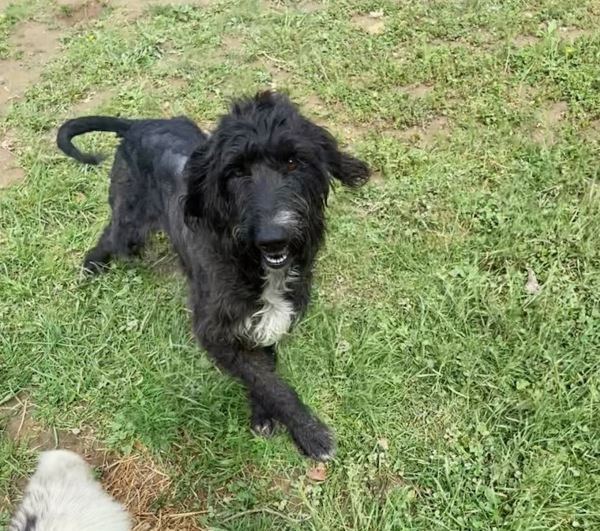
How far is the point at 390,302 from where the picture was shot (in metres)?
3.83

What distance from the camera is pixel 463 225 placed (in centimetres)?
417

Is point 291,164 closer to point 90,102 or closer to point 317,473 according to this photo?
point 317,473

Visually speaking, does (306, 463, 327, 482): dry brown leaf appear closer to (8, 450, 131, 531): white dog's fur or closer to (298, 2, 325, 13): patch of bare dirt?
(8, 450, 131, 531): white dog's fur

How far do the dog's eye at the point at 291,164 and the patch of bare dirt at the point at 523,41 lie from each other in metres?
3.49

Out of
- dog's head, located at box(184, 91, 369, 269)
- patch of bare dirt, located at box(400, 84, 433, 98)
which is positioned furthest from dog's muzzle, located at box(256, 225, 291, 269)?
patch of bare dirt, located at box(400, 84, 433, 98)

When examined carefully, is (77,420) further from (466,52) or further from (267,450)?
(466,52)

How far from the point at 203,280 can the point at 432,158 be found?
2.13m

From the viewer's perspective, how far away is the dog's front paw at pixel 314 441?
3195mm

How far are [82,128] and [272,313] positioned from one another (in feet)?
5.25

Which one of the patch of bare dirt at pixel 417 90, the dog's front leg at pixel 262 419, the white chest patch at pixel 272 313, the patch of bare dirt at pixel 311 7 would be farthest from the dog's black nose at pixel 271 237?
the patch of bare dirt at pixel 311 7

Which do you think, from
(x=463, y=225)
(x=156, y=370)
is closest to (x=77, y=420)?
(x=156, y=370)

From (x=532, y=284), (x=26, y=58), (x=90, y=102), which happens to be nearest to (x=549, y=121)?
(x=532, y=284)

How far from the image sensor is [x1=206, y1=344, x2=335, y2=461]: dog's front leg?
10.5 feet

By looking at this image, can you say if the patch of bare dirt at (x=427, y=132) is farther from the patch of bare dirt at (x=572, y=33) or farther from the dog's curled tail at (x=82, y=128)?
the dog's curled tail at (x=82, y=128)
